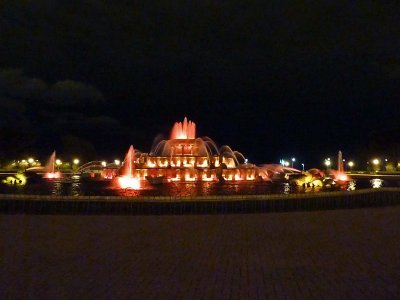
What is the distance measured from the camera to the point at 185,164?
41500mm

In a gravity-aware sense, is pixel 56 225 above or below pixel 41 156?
below

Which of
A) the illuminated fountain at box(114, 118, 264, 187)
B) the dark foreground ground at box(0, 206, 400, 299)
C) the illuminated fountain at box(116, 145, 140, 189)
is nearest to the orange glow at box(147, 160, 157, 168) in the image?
the illuminated fountain at box(114, 118, 264, 187)

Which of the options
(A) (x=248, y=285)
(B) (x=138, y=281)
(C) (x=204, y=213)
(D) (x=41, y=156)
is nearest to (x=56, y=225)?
(C) (x=204, y=213)

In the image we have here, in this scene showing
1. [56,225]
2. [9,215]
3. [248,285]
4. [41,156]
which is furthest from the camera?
[41,156]

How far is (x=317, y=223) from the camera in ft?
45.0

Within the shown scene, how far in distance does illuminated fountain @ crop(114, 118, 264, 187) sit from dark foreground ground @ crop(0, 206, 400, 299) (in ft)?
61.7

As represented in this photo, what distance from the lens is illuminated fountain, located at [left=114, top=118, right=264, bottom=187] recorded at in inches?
1452

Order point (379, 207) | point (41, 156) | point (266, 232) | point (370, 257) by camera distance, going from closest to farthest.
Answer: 1. point (370, 257)
2. point (266, 232)
3. point (379, 207)
4. point (41, 156)

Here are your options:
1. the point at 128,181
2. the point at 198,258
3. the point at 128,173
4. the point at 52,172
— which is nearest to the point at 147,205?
the point at 198,258

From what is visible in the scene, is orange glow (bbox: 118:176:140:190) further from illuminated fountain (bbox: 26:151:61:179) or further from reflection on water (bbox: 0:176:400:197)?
illuminated fountain (bbox: 26:151:61:179)

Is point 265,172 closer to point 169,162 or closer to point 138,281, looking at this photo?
point 169,162

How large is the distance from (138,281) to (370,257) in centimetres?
446

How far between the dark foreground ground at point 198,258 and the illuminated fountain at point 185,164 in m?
18.8

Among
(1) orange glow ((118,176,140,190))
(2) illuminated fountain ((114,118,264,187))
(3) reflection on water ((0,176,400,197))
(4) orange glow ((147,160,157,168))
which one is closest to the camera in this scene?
(3) reflection on water ((0,176,400,197))
